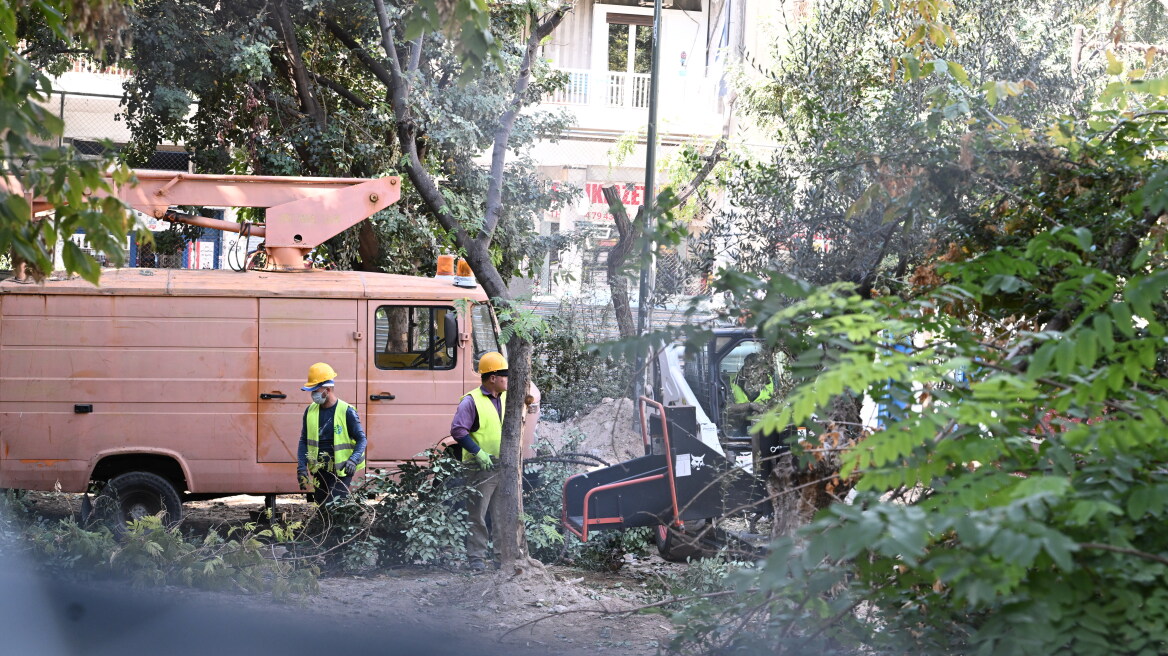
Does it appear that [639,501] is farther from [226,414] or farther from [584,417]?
[584,417]

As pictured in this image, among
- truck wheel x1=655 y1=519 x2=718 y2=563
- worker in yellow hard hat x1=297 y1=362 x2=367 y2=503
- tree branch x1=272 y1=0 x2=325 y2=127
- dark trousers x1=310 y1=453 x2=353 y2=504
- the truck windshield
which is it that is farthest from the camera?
tree branch x1=272 y1=0 x2=325 y2=127

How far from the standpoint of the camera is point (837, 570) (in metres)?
3.25

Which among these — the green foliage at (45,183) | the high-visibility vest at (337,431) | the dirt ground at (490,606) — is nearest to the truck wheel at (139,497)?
the high-visibility vest at (337,431)

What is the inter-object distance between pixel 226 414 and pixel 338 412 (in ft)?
3.50

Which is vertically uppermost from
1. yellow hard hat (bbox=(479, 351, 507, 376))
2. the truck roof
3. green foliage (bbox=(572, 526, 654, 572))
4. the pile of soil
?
the truck roof

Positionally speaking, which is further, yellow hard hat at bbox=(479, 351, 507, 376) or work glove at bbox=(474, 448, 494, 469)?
yellow hard hat at bbox=(479, 351, 507, 376)

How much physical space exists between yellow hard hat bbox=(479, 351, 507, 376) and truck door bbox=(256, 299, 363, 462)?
1.19 metres

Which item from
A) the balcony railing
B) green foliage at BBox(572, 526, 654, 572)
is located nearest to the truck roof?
green foliage at BBox(572, 526, 654, 572)

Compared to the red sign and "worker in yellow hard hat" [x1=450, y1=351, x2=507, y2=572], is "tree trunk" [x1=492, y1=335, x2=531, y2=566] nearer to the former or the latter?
"worker in yellow hard hat" [x1=450, y1=351, x2=507, y2=572]

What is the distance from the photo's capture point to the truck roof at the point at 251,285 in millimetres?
8469

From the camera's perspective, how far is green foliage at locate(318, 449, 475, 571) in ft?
24.8

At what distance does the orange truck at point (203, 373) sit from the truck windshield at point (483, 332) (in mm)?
82

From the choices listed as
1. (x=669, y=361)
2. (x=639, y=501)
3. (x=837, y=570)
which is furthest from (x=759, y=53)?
(x=837, y=570)

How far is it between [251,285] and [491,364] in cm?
215
